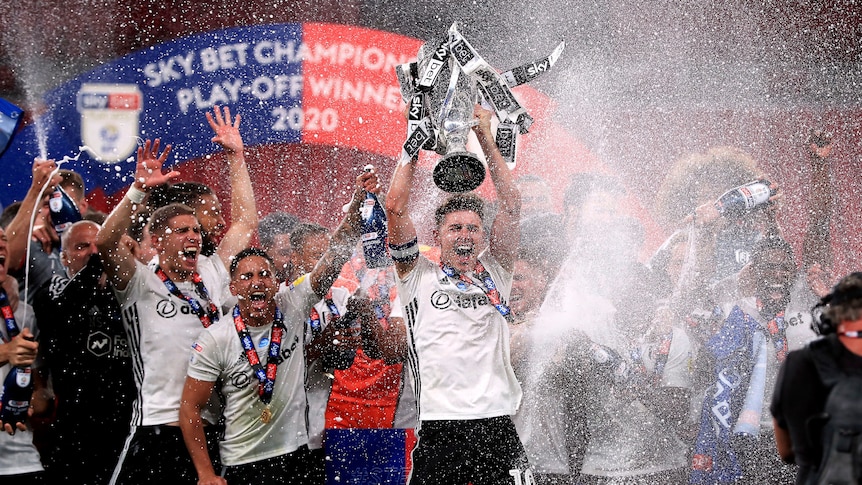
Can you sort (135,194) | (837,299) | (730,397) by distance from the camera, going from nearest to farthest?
(837,299), (135,194), (730,397)

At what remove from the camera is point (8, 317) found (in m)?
4.50

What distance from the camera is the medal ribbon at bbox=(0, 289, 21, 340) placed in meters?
4.50

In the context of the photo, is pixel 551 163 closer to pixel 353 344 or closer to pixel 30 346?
pixel 353 344

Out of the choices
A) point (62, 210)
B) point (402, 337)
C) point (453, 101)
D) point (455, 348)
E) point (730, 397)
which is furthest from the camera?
point (730, 397)

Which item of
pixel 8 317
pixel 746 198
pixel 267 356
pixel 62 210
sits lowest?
pixel 267 356

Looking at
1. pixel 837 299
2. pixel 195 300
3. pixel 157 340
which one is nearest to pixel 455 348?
pixel 195 300

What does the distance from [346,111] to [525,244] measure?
7.33 feet

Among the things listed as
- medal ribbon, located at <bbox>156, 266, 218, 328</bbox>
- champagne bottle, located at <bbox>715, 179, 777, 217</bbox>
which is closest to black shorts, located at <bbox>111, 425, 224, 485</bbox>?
medal ribbon, located at <bbox>156, 266, 218, 328</bbox>

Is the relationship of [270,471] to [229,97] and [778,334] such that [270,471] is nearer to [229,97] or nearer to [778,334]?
[778,334]

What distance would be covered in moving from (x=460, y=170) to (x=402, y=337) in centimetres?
135

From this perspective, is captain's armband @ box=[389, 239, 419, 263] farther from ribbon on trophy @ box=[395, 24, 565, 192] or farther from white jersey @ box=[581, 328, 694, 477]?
white jersey @ box=[581, 328, 694, 477]

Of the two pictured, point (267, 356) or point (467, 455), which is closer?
point (467, 455)

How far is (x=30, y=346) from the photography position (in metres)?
4.35

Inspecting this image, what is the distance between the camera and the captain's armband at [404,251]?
4.41 m
